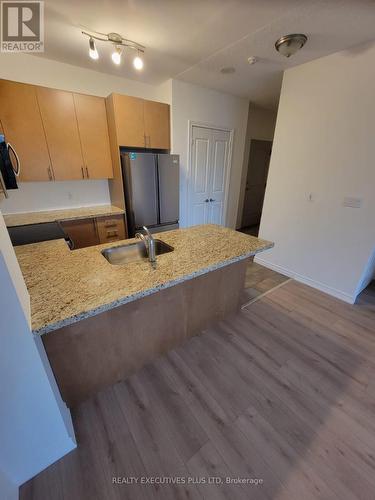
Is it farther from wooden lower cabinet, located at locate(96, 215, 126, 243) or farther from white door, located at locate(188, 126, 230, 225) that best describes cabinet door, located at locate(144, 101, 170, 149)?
wooden lower cabinet, located at locate(96, 215, 126, 243)

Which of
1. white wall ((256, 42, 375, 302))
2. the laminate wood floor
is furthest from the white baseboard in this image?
the laminate wood floor

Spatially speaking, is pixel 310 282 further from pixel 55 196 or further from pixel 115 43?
pixel 55 196

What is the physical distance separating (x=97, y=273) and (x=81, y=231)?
1.73m

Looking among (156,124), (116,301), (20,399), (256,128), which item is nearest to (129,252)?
(116,301)

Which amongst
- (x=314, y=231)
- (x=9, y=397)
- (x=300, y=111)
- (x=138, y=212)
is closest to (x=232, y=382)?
(x=9, y=397)

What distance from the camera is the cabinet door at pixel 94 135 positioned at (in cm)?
261

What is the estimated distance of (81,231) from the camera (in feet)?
8.99

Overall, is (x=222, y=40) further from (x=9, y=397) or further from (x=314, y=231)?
(x=9, y=397)

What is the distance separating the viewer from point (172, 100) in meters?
3.01

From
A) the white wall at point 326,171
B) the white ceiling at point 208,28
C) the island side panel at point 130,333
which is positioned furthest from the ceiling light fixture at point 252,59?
the island side panel at point 130,333

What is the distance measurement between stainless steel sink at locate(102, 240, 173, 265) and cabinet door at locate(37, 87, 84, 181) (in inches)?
65.7

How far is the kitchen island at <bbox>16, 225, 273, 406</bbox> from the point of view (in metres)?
1.06

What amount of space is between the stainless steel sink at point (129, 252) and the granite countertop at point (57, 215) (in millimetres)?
1295

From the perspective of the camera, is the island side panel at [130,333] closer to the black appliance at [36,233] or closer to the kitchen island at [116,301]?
the kitchen island at [116,301]
